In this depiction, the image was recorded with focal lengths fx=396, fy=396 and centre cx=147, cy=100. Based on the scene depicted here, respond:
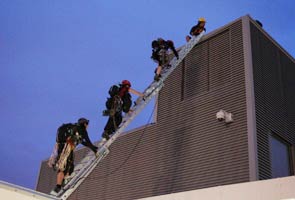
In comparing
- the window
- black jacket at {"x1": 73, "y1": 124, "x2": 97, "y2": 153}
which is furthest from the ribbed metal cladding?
black jacket at {"x1": 73, "y1": 124, "x2": 97, "y2": 153}

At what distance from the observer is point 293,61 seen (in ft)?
52.2

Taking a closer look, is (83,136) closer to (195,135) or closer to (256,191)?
(256,191)

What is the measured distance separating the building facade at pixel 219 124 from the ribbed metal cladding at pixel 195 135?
3cm

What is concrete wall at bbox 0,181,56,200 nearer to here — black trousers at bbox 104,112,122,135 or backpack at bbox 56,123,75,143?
backpack at bbox 56,123,75,143

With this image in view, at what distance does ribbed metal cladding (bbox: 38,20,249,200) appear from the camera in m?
12.2

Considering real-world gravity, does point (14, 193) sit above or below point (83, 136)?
below

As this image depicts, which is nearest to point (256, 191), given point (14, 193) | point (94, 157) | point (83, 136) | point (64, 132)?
point (94, 157)

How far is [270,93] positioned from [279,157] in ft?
7.20

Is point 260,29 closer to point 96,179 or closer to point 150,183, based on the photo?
point 150,183

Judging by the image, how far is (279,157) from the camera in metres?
12.8

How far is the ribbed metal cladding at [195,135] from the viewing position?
12.2 meters

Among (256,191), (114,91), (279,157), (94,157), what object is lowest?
(256,191)

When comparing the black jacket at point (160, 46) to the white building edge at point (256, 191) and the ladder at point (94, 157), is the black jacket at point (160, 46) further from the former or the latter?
the white building edge at point (256, 191)

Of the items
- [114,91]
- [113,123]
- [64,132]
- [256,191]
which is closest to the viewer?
[256,191]
